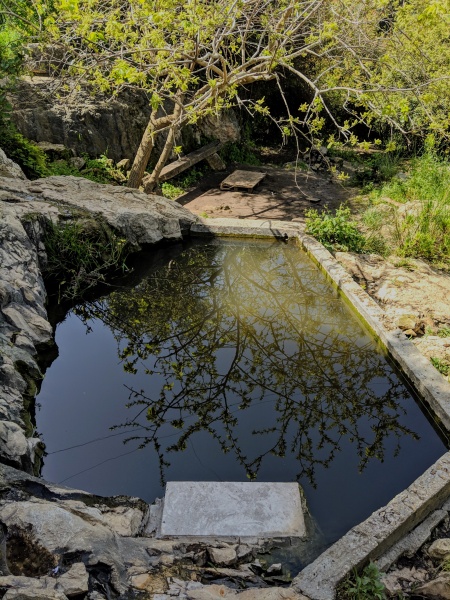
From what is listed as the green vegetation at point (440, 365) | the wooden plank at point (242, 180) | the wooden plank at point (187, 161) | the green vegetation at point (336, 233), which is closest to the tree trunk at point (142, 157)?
the wooden plank at point (187, 161)

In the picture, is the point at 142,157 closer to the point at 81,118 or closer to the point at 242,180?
the point at 81,118

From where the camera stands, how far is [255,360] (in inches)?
188

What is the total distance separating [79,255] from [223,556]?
394cm

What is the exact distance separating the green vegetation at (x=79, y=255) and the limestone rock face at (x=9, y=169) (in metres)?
1.49

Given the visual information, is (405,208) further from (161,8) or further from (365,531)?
(365,531)

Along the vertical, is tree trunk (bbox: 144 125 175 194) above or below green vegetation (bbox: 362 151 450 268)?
above

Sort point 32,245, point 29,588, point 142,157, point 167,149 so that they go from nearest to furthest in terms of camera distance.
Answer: point 29,588, point 32,245, point 167,149, point 142,157

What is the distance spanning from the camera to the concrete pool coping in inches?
104

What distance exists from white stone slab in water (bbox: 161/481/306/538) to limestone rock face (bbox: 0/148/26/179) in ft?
16.6

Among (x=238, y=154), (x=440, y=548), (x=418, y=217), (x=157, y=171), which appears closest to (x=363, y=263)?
(x=418, y=217)

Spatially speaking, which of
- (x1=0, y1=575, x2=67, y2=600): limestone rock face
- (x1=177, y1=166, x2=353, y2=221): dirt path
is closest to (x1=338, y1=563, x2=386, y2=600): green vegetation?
(x1=0, y1=575, x2=67, y2=600): limestone rock face

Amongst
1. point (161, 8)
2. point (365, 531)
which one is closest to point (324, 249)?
point (161, 8)

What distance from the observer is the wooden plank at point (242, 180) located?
9875 mm

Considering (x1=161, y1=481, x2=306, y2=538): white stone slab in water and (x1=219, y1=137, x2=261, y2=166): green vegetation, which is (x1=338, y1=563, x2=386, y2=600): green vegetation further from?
(x1=219, y1=137, x2=261, y2=166): green vegetation
